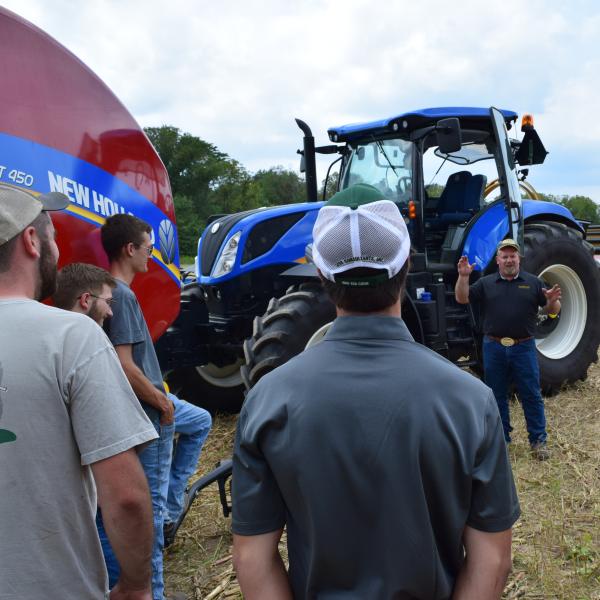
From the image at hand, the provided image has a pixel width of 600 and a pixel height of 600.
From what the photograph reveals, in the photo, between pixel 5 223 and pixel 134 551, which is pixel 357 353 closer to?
pixel 134 551

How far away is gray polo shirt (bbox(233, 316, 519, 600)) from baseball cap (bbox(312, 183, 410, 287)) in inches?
6.2

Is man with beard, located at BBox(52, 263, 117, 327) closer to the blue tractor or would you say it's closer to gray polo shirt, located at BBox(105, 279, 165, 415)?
gray polo shirt, located at BBox(105, 279, 165, 415)

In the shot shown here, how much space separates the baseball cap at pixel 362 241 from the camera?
1370 mm

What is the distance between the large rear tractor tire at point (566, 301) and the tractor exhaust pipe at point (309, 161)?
6.57 ft

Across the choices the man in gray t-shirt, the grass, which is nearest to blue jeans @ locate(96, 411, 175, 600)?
the man in gray t-shirt

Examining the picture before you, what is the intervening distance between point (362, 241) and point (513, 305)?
3.80 meters

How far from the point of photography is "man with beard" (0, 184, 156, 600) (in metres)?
1.46

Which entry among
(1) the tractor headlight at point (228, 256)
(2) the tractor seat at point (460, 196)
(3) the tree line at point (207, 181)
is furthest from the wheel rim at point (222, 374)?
(3) the tree line at point (207, 181)

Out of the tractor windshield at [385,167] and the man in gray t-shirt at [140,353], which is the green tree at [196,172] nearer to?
the tractor windshield at [385,167]

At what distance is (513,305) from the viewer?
490cm

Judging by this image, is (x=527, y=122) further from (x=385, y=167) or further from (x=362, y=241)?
(x=362, y=241)

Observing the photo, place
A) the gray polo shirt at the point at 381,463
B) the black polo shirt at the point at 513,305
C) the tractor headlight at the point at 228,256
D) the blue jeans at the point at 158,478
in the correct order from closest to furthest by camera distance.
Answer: the gray polo shirt at the point at 381,463
the blue jeans at the point at 158,478
the black polo shirt at the point at 513,305
the tractor headlight at the point at 228,256

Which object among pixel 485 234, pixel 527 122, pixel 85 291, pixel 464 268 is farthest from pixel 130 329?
pixel 527 122

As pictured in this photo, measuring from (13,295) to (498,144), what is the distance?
523cm
